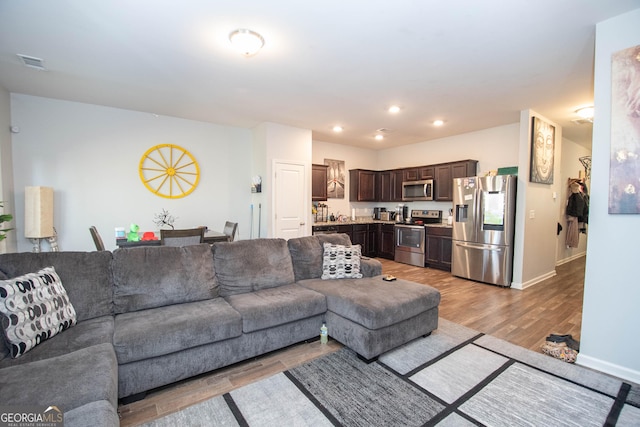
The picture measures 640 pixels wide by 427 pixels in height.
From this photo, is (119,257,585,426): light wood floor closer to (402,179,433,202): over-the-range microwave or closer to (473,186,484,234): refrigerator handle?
(473,186,484,234): refrigerator handle

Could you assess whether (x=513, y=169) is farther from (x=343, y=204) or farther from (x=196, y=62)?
(x=196, y=62)

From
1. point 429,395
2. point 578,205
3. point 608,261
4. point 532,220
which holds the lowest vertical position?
point 429,395

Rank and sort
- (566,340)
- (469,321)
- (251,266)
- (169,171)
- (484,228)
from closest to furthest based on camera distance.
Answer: (566,340) < (251,266) < (469,321) < (484,228) < (169,171)

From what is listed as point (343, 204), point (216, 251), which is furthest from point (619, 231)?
point (343, 204)

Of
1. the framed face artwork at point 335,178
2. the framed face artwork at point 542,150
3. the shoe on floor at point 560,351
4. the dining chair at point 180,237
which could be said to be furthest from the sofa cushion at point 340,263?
the framed face artwork at point 335,178

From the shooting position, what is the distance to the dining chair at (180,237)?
322 centimetres

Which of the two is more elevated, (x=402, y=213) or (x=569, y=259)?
(x=402, y=213)

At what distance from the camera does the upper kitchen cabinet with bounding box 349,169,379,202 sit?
7094 mm

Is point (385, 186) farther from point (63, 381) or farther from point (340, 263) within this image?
point (63, 381)

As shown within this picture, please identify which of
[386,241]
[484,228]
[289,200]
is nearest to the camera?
[484,228]

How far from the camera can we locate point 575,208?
5984 mm

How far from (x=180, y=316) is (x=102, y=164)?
139 inches

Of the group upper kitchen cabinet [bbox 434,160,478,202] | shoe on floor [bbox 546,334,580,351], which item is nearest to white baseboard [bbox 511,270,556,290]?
shoe on floor [bbox 546,334,580,351]

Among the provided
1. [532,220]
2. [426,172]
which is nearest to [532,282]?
[532,220]
